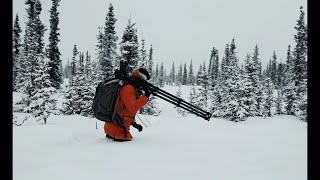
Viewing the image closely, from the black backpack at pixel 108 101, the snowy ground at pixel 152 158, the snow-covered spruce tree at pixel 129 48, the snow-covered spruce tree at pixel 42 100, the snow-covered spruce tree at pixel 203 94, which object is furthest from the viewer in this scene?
the snow-covered spruce tree at pixel 203 94

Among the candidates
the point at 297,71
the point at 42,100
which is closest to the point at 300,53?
the point at 297,71

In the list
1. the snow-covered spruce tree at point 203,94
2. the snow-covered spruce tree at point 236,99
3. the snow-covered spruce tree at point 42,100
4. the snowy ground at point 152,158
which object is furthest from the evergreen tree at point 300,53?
the snowy ground at point 152,158

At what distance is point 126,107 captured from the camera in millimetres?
6855

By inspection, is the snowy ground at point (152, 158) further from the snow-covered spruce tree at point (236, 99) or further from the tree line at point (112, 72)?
the snow-covered spruce tree at point (236, 99)

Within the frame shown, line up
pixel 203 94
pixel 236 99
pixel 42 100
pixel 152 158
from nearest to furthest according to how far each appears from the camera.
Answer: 1. pixel 152 158
2. pixel 42 100
3. pixel 236 99
4. pixel 203 94

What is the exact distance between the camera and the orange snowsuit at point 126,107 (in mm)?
6801

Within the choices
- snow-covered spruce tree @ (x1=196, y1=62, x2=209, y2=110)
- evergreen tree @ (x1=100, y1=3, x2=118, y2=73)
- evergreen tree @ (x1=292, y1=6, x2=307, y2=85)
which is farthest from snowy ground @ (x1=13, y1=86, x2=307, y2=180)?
snow-covered spruce tree @ (x1=196, y1=62, x2=209, y2=110)

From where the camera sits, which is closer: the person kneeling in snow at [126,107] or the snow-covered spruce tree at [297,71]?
the person kneeling in snow at [126,107]

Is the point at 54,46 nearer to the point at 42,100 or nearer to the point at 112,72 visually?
the point at 112,72

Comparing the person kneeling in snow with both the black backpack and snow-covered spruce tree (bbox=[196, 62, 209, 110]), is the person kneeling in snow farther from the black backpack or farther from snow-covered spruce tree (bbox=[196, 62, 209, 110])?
snow-covered spruce tree (bbox=[196, 62, 209, 110])

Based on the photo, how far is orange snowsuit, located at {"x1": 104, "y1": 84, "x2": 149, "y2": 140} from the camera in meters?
6.80
